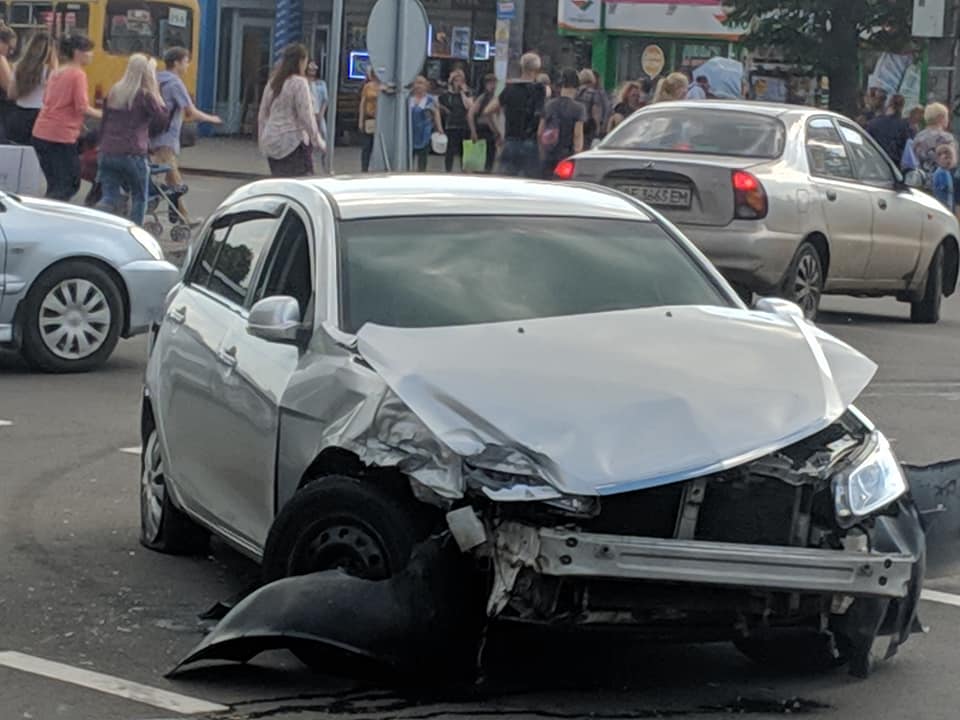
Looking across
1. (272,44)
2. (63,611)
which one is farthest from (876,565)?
(272,44)

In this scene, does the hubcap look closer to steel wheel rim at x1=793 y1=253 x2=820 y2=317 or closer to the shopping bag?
steel wheel rim at x1=793 y1=253 x2=820 y2=317

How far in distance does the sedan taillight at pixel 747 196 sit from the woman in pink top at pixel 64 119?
254 inches

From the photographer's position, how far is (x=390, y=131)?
19109 mm

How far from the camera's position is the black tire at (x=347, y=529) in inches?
235

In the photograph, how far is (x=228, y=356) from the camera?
7.20 m

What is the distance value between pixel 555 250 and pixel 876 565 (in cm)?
186

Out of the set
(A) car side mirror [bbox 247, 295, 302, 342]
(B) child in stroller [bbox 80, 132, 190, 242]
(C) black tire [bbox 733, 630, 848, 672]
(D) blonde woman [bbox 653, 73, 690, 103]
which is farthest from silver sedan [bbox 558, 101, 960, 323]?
(C) black tire [bbox 733, 630, 848, 672]

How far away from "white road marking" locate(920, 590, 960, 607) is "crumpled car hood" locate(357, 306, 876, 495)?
127 cm

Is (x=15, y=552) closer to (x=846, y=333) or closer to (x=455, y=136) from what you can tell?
(x=846, y=333)

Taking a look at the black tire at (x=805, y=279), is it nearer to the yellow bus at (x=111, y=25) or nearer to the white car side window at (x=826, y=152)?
the white car side window at (x=826, y=152)

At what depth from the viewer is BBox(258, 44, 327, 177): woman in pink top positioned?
1916 centimetres

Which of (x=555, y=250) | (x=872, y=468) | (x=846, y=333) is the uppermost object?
(x=555, y=250)

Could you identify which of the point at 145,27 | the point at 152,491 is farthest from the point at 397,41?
the point at 145,27

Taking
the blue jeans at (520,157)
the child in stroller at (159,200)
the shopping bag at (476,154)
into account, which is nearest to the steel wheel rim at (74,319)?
the child in stroller at (159,200)
